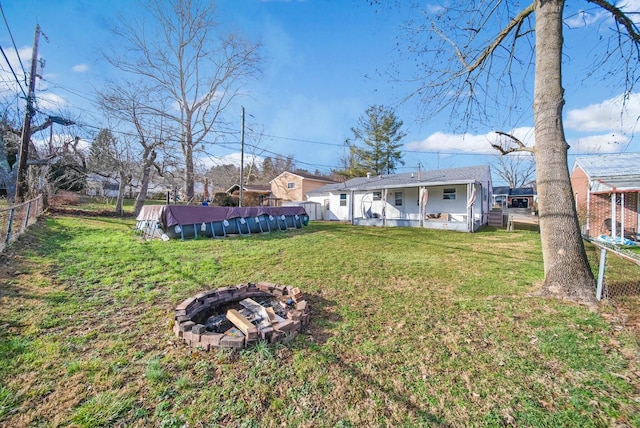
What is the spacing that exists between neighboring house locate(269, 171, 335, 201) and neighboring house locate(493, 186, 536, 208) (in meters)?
26.8

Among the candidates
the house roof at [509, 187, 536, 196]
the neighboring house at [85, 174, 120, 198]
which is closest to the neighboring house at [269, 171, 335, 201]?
the neighboring house at [85, 174, 120, 198]

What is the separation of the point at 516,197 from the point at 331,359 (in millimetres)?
42868

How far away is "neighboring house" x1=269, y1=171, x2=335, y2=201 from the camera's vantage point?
956 inches

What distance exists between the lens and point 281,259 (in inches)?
239

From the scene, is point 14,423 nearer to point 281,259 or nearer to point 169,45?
point 281,259

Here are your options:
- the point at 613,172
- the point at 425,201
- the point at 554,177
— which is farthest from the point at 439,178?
the point at 554,177

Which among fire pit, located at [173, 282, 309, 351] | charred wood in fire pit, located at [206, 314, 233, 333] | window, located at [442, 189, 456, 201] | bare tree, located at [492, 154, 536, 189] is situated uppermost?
bare tree, located at [492, 154, 536, 189]

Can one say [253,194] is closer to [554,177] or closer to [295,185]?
[295,185]

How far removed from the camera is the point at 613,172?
9.73m

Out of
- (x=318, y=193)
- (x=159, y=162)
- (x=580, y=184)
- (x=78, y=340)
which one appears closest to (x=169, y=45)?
(x=159, y=162)

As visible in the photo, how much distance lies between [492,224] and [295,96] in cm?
1474

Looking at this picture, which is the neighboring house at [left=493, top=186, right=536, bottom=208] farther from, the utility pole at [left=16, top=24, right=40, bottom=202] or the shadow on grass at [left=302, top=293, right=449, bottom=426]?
the utility pole at [left=16, top=24, right=40, bottom=202]

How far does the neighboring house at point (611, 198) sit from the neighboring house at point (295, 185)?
17943 mm

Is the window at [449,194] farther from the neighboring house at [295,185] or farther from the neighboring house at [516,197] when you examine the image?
the neighboring house at [516,197]
